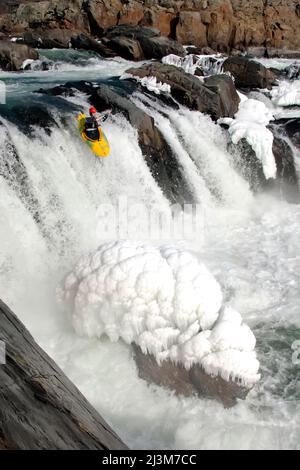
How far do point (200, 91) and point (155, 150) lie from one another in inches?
155

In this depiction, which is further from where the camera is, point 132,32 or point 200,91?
point 132,32

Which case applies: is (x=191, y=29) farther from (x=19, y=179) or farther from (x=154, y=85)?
(x=19, y=179)

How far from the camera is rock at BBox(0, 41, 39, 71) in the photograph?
19953 mm

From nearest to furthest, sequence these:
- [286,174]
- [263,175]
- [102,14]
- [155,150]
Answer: [155,150] → [263,175] → [286,174] → [102,14]

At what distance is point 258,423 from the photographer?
5469 mm

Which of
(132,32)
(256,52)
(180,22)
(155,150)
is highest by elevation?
Result: (180,22)

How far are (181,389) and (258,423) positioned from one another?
42.7 inches

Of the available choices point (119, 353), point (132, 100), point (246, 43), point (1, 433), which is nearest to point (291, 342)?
point (119, 353)

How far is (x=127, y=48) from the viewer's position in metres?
25.8

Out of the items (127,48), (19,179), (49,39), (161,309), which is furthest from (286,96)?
(49,39)

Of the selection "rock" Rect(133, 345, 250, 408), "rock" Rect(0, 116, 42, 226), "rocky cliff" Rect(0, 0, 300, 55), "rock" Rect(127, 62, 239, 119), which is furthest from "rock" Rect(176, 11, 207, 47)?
"rock" Rect(133, 345, 250, 408)

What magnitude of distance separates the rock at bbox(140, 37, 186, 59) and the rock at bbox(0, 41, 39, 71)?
321 inches

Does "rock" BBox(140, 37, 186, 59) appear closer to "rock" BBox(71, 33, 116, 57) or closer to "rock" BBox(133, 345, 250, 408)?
"rock" BBox(71, 33, 116, 57)
